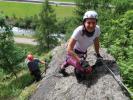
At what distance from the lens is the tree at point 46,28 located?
218 ft

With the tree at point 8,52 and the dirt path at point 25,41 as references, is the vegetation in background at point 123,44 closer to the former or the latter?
the tree at point 8,52

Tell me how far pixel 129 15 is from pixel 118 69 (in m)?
7.00

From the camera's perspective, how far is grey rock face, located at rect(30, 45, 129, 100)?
31.9ft

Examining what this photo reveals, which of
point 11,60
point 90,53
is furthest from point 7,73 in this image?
point 90,53

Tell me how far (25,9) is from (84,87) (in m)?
95.8

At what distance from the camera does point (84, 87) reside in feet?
33.8

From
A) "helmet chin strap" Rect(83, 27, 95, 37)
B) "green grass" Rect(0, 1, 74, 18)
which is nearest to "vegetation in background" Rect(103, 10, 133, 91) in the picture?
"helmet chin strap" Rect(83, 27, 95, 37)

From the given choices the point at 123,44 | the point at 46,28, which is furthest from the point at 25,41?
the point at 123,44

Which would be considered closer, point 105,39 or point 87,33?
point 87,33

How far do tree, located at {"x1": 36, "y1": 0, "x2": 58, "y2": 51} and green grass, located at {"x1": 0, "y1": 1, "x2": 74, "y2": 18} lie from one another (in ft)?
98.8

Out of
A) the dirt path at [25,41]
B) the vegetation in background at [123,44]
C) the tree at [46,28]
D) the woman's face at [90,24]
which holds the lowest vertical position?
the dirt path at [25,41]

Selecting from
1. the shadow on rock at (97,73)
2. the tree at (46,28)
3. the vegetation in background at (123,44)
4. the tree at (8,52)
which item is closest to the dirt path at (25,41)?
the tree at (46,28)

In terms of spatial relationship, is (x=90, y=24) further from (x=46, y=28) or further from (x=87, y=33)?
(x=46, y=28)

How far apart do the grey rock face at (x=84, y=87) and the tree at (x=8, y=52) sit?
811 inches
